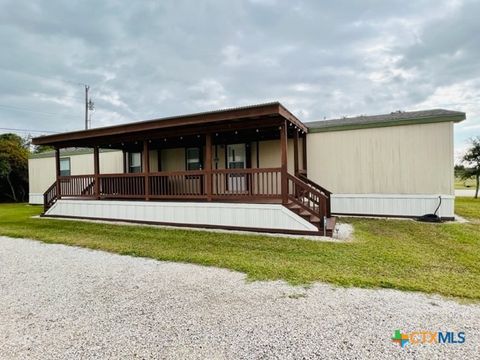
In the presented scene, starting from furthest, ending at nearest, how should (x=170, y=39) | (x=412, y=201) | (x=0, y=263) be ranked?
(x=170, y=39)
(x=412, y=201)
(x=0, y=263)

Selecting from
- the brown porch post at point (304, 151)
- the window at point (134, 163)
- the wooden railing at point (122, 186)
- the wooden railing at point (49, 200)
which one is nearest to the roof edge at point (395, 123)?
the brown porch post at point (304, 151)

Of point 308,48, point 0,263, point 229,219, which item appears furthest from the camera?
point 308,48

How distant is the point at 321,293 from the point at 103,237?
224 inches

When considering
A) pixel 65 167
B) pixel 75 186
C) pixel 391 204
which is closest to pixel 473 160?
pixel 391 204

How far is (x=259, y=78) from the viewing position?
17344mm

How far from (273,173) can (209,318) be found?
22.3 ft

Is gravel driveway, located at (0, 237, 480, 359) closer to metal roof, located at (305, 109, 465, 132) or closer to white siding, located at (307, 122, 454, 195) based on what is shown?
white siding, located at (307, 122, 454, 195)

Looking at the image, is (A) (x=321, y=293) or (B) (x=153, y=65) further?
(B) (x=153, y=65)

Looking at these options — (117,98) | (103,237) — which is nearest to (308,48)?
(103,237)

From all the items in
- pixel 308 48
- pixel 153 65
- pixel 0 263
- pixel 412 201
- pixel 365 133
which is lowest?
pixel 0 263

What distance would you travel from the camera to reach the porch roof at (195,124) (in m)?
6.57

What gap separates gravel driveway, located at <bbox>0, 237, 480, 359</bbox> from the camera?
2.24m

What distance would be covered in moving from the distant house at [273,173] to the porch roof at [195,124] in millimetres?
29

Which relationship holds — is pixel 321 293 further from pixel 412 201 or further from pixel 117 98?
pixel 117 98
